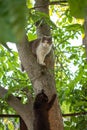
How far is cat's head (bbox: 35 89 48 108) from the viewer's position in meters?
2.62

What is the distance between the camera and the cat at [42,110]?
2.68 meters

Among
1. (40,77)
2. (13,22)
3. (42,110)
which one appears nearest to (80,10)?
(13,22)

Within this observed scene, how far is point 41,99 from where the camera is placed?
2.70 m

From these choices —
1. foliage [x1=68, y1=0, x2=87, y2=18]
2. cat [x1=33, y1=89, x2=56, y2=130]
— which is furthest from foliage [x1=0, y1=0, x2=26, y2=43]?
cat [x1=33, y1=89, x2=56, y2=130]

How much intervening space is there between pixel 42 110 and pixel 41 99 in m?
0.23

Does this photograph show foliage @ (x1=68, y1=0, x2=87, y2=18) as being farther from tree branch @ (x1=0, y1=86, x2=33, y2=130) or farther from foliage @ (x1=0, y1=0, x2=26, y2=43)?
tree branch @ (x1=0, y1=86, x2=33, y2=130)

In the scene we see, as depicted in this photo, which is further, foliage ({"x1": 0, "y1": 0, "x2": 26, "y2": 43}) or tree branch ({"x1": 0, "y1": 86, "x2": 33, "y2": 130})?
tree branch ({"x1": 0, "y1": 86, "x2": 33, "y2": 130})

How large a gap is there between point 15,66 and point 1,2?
12.1 ft

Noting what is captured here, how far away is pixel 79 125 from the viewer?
9.29 feet

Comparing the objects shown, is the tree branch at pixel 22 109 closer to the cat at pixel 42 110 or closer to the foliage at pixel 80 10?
the cat at pixel 42 110

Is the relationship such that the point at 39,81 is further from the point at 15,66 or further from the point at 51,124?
the point at 15,66

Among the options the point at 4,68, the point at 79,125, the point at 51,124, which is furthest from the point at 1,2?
the point at 4,68

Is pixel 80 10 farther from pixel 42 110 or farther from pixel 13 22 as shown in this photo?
pixel 42 110

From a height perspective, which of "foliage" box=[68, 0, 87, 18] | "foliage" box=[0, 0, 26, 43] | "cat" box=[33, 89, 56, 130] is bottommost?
"foliage" box=[0, 0, 26, 43]
